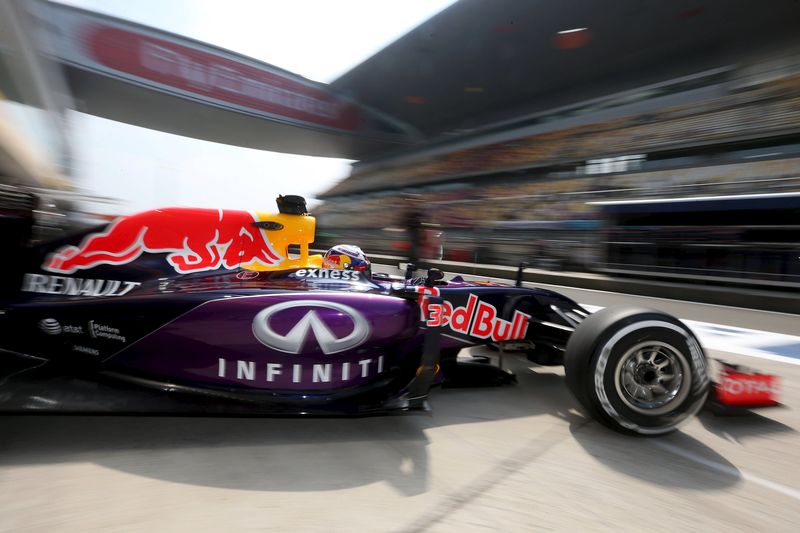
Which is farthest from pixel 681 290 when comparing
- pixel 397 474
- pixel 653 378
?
pixel 397 474

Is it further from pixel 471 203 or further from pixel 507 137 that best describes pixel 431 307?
pixel 507 137

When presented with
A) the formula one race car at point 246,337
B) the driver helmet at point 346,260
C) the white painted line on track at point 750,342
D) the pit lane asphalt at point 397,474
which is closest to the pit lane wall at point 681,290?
the driver helmet at point 346,260

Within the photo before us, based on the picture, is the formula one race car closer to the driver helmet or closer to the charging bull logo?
the charging bull logo

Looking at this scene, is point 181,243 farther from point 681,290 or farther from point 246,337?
point 681,290

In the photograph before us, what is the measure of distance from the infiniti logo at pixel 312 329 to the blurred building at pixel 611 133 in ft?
28.2

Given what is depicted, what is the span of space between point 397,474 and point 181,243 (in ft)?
6.18

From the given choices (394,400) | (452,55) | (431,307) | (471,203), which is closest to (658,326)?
(431,307)

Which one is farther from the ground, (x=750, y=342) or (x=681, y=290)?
(x=681, y=290)

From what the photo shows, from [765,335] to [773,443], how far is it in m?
3.87

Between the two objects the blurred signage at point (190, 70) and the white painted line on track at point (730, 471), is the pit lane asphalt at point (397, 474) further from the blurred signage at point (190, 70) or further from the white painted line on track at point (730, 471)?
the blurred signage at point (190, 70)

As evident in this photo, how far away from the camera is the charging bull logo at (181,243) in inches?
93.4

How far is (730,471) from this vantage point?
6.36 ft

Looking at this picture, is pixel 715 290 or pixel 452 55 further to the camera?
pixel 452 55

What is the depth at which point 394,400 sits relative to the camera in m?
2.14
